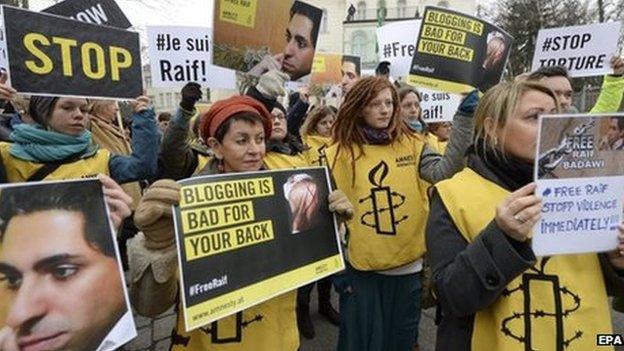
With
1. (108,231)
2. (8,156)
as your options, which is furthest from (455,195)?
(8,156)

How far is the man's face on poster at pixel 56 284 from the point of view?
1.28 metres

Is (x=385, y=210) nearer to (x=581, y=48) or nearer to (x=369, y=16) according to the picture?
(x=581, y=48)

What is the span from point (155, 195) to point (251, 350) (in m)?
0.79

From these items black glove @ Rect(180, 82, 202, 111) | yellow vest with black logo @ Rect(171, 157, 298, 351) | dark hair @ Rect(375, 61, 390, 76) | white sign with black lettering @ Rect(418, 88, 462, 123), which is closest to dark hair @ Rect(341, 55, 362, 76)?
dark hair @ Rect(375, 61, 390, 76)

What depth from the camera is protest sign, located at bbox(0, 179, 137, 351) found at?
4.19 feet

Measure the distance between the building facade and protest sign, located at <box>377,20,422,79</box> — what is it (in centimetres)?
4157

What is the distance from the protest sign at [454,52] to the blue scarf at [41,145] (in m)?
2.18

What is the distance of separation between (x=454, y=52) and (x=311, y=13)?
1117 mm

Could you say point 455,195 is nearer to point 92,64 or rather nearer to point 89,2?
point 92,64

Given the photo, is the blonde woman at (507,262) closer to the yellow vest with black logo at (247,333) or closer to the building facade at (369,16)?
the yellow vest with black logo at (247,333)

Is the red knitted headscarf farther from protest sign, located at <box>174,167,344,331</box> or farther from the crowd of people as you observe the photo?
protest sign, located at <box>174,167,344,331</box>

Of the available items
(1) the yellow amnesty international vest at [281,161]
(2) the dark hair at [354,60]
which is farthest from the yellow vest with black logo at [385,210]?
(2) the dark hair at [354,60]

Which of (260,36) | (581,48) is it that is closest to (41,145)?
(260,36)

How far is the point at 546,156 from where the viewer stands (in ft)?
4.76
